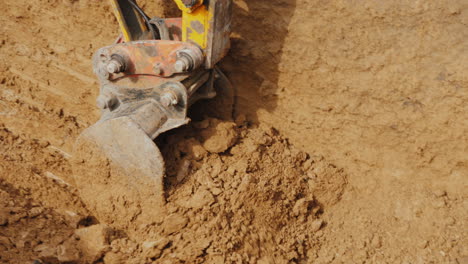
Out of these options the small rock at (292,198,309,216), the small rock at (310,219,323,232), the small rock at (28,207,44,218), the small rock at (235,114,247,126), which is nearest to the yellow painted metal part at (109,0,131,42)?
the small rock at (235,114,247,126)

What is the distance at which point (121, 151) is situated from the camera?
9.38 feet

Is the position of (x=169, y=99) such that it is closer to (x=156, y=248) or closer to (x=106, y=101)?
(x=106, y=101)

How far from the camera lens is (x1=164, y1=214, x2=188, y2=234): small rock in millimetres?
2812

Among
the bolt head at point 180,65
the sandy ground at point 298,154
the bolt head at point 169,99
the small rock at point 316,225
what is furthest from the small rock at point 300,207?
the bolt head at point 180,65

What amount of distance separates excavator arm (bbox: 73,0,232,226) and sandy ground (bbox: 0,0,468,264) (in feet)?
0.57

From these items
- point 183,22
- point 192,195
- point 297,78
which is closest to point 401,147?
point 297,78

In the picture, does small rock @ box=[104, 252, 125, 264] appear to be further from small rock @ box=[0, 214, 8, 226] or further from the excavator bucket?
small rock @ box=[0, 214, 8, 226]

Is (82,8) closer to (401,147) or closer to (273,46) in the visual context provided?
(273,46)

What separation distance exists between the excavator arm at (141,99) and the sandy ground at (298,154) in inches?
6.8

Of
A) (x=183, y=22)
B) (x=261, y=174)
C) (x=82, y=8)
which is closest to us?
(x=183, y=22)

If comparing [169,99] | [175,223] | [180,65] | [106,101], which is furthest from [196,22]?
[175,223]

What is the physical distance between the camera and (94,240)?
2.81m

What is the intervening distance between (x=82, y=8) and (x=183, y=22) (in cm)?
116

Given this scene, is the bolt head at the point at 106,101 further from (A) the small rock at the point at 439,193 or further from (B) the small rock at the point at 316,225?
(A) the small rock at the point at 439,193
